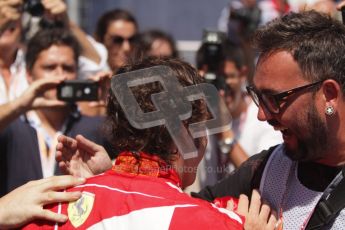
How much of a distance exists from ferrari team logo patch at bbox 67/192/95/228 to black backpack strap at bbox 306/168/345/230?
0.64 meters

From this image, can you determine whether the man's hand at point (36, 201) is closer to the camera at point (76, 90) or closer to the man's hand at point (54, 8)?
the camera at point (76, 90)

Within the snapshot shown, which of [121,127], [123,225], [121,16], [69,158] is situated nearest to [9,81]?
[121,16]

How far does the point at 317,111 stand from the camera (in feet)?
7.27

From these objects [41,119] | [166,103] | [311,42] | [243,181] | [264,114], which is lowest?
[41,119]

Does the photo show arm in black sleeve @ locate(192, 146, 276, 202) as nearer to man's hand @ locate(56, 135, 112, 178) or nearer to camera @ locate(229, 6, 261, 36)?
man's hand @ locate(56, 135, 112, 178)

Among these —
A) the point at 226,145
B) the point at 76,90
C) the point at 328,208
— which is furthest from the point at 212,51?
the point at 328,208

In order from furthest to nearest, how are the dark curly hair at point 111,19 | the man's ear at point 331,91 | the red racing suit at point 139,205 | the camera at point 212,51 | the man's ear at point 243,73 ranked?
the dark curly hair at point 111,19 → the man's ear at point 243,73 → the camera at point 212,51 → the man's ear at point 331,91 → the red racing suit at point 139,205

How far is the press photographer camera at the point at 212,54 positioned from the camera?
161 inches

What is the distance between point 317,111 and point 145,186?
0.63m

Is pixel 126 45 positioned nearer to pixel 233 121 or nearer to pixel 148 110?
pixel 233 121

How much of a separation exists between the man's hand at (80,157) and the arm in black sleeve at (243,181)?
0.40m

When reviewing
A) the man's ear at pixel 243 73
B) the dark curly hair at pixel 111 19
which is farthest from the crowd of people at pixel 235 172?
the dark curly hair at pixel 111 19

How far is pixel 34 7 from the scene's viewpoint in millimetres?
4301

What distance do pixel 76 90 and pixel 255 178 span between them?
4.79 feet
